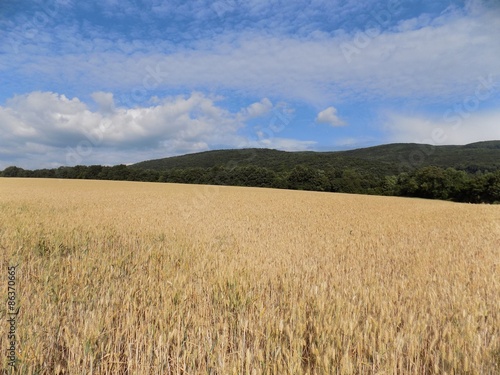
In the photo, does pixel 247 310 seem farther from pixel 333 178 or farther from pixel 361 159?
pixel 361 159

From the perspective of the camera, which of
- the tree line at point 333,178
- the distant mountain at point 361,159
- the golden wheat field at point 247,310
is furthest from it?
the distant mountain at point 361,159

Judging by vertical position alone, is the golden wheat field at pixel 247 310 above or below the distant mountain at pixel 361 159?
below

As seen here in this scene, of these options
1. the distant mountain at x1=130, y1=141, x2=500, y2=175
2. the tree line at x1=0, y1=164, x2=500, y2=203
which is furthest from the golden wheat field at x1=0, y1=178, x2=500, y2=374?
the distant mountain at x1=130, y1=141, x2=500, y2=175

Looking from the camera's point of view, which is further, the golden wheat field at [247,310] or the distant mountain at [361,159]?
the distant mountain at [361,159]

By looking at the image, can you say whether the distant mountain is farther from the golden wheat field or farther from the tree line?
the golden wheat field

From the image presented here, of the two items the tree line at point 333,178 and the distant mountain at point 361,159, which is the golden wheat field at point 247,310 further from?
the distant mountain at point 361,159

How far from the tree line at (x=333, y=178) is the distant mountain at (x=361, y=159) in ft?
50.4

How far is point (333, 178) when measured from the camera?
247ft

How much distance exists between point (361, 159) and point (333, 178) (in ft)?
163

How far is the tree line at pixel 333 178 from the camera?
56.1 metres

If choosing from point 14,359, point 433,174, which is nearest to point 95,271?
point 14,359

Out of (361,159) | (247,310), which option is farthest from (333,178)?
(247,310)

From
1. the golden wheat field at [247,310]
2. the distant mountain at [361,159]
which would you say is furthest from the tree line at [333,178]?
the golden wheat field at [247,310]

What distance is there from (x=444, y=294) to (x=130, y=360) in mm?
4034
